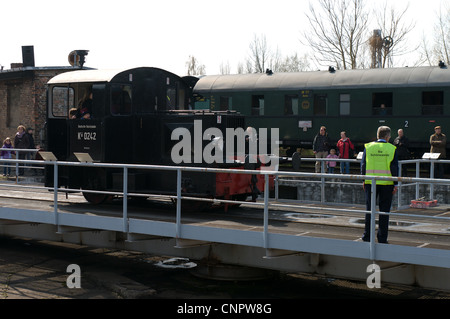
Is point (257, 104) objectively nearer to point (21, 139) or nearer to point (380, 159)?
point (21, 139)

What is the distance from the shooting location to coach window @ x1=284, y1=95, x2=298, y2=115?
23.5 metres

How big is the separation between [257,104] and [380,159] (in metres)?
15.9

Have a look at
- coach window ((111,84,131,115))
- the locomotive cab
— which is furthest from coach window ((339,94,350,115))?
coach window ((111,84,131,115))

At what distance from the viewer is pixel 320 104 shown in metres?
23.1

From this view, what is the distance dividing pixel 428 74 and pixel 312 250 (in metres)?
14.3

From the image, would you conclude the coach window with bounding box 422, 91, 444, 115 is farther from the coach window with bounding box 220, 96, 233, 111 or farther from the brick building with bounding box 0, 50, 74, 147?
the brick building with bounding box 0, 50, 74, 147

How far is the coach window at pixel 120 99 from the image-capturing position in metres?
12.3

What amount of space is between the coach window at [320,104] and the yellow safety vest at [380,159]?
1439 centimetres

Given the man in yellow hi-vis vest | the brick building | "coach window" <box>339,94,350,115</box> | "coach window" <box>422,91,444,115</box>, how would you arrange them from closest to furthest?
1. the man in yellow hi-vis vest
2. "coach window" <box>422,91,444,115</box>
3. "coach window" <box>339,94,350,115</box>
4. the brick building

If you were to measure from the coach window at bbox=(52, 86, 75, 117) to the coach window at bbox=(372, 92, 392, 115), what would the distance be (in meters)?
12.2

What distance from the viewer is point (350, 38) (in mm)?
38531

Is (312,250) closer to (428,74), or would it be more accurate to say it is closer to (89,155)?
(89,155)

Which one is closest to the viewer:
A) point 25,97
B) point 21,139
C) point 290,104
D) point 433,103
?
point 21,139

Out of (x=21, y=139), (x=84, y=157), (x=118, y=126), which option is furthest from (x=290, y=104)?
(x=84, y=157)
